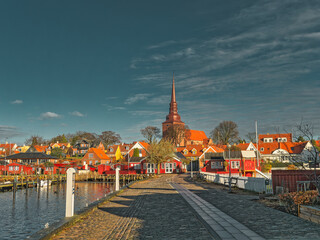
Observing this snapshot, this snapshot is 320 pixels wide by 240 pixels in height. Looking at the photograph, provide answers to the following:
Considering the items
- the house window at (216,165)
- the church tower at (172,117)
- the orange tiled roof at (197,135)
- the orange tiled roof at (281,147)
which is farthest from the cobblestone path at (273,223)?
the church tower at (172,117)

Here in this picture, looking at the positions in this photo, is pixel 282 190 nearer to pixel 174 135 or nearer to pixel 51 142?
pixel 174 135

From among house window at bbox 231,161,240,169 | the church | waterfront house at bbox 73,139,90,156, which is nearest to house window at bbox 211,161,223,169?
house window at bbox 231,161,240,169

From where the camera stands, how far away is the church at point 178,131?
102250mm

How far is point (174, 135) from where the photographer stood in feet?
333

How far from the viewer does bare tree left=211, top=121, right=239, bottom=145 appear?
301 ft

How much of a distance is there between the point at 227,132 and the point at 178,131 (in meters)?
18.8

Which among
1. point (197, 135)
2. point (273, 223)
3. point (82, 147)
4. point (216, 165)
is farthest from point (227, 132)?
point (273, 223)

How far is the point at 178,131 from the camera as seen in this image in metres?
102

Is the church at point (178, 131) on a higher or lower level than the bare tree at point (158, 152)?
higher

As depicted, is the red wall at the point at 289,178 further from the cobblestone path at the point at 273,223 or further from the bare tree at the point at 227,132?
the bare tree at the point at 227,132

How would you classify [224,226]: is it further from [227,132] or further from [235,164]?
[227,132]

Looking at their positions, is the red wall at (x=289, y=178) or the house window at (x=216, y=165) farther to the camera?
the house window at (x=216, y=165)

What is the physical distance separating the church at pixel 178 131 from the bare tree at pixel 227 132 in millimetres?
14387

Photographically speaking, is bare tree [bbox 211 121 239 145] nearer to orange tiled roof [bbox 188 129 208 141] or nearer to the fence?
orange tiled roof [bbox 188 129 208 141]
